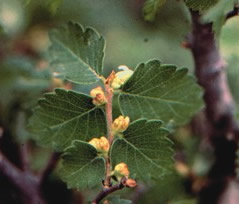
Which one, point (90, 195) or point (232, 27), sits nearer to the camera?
point (90, 195)

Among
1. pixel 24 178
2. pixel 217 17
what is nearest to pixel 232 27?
pixel 217 17

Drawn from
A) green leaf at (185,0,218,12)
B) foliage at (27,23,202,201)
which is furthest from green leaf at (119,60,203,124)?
green leaf at (185,0,218,12)

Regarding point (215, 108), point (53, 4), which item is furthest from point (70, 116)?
point (215, 108)

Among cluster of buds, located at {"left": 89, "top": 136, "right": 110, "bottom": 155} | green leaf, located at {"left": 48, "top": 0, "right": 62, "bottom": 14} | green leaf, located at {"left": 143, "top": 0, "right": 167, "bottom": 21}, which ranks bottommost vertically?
cluster of buds, located at {"left": 89, "top": 136, "right": 110, "bottom": 155}

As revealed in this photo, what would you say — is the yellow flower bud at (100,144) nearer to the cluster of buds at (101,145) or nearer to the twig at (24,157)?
the cluster of buds at (101,145)

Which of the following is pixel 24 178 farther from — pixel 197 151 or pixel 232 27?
pixel 232 27

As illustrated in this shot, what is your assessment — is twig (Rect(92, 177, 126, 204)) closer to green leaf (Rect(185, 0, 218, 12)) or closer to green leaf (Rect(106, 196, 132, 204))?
green leaf (Rect(106, 196, 132, 204))

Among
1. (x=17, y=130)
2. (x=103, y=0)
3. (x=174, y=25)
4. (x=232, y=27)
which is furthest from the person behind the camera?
(x=103, y=0)
